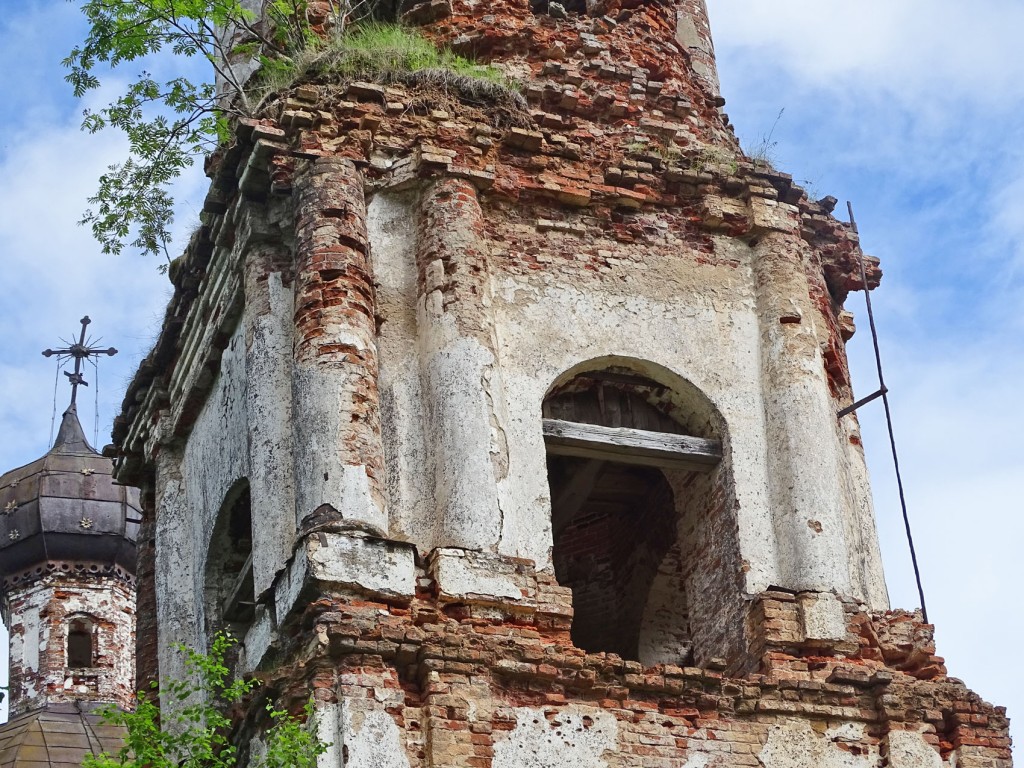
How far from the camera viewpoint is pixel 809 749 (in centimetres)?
1081

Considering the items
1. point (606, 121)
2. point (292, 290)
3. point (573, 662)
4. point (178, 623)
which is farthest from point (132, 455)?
point (573, 662)

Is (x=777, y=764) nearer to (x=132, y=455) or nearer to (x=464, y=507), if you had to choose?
(x=464, y=507)

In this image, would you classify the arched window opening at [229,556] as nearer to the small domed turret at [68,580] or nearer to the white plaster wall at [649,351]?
the white plaster wall at [649,351]

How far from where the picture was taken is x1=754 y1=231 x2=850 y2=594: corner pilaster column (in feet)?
37.8

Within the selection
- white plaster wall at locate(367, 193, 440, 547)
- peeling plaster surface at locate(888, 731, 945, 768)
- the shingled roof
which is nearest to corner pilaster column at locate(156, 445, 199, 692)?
white plaster wall at locate(367, 193, 440, 547)

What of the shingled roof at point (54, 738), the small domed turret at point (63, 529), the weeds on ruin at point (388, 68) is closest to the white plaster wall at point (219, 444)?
the weeds on ruin at point (388, 68)

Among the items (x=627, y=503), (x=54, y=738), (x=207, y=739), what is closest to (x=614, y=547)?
(x=627, y=503)

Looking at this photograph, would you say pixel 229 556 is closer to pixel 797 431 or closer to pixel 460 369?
pixel 460 369

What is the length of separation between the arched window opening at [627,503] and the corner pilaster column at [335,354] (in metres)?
1.22

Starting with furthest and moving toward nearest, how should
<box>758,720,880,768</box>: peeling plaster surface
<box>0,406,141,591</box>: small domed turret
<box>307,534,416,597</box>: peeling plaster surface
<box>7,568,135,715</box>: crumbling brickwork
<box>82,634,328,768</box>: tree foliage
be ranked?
1. <box>0,406,141,591</box>: small domed turret
2. <box>7,568,135,715</box>: crumbling brickwork
3. <box>758,720,880,768</box>: peeling plaster surface
4. <box>307,534,416,597</box>: peeling plaster surface
5. <box>82,634,328,768</box>: tree foliage

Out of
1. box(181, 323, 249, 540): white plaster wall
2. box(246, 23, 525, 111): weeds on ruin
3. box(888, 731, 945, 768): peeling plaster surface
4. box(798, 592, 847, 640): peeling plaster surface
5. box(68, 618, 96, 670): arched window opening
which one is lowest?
box(888, 731, 945, 768): peeling plaster surface

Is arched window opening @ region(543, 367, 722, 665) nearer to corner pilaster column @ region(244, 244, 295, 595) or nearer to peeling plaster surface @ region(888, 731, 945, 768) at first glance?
corner pilaster column @ region(244, 244, 295, 595)

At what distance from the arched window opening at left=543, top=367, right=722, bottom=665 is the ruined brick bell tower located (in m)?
0.02

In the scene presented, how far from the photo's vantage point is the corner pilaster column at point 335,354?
1077cm
